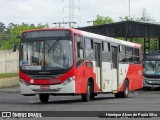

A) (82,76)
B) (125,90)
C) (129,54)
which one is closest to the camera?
(82,76)

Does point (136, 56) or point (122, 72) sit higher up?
point (136, 56)

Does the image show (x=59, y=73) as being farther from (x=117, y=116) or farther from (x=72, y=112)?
(x=117, y=116)

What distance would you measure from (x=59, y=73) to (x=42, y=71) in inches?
28.2

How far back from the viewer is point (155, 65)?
41719 mm

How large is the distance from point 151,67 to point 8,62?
17.1 m

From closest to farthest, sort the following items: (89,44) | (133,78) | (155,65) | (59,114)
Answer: (59,114), (89,44), (133,78), (155,65)

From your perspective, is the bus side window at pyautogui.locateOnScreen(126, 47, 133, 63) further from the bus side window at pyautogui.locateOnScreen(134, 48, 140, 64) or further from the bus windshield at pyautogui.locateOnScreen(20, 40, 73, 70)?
the bus windshield at pyautogui.locateOnScreen(20, 40, 73, 70)

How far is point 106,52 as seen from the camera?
24.9 metres

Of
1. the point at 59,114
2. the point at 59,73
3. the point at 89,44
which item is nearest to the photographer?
the point at 59,114

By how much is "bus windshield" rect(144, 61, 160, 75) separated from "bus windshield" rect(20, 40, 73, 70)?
2134 cm

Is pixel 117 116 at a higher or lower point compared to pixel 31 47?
Result: lower

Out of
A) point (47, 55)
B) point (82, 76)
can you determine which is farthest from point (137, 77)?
point (47, 55)

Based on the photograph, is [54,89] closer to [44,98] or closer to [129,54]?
[44,98]

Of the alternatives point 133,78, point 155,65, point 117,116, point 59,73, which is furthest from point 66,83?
point 155,65
